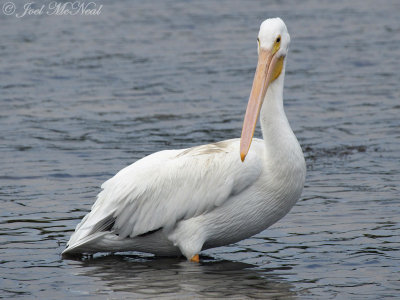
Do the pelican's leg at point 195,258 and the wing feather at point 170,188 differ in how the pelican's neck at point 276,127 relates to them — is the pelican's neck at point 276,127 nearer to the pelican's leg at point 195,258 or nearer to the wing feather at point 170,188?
the wing feather at point 170,188

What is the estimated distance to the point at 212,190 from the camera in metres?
5.70

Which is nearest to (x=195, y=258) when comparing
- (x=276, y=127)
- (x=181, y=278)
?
(x=181, y=278)

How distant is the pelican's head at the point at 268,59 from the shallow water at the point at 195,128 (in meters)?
1.10

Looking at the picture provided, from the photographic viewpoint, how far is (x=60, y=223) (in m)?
6.71

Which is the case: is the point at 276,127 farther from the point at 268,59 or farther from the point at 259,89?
the point at 268,59

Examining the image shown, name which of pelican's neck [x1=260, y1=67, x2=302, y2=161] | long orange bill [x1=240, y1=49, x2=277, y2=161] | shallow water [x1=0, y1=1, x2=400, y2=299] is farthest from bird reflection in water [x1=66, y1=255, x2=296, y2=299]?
long orange bill [x1=240, y1=49, x2=277, y2=161]

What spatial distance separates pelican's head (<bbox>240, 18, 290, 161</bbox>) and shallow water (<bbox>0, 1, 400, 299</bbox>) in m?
1.10

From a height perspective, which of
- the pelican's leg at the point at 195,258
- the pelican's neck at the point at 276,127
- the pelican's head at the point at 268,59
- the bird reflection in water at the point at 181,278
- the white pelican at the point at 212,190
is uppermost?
the pelican's head at the point at 268,59

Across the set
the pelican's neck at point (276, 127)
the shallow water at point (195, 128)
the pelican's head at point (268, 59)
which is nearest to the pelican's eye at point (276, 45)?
the pelican's head at point (268, 59)

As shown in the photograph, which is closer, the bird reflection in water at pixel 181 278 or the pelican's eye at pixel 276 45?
the bird reflection in water at pixel 181 278

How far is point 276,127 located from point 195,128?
13.6 feet

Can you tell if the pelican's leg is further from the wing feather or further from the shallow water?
the wing feather

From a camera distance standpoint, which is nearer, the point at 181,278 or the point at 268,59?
the point at 181,278

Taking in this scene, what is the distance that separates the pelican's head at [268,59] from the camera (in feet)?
18.3
